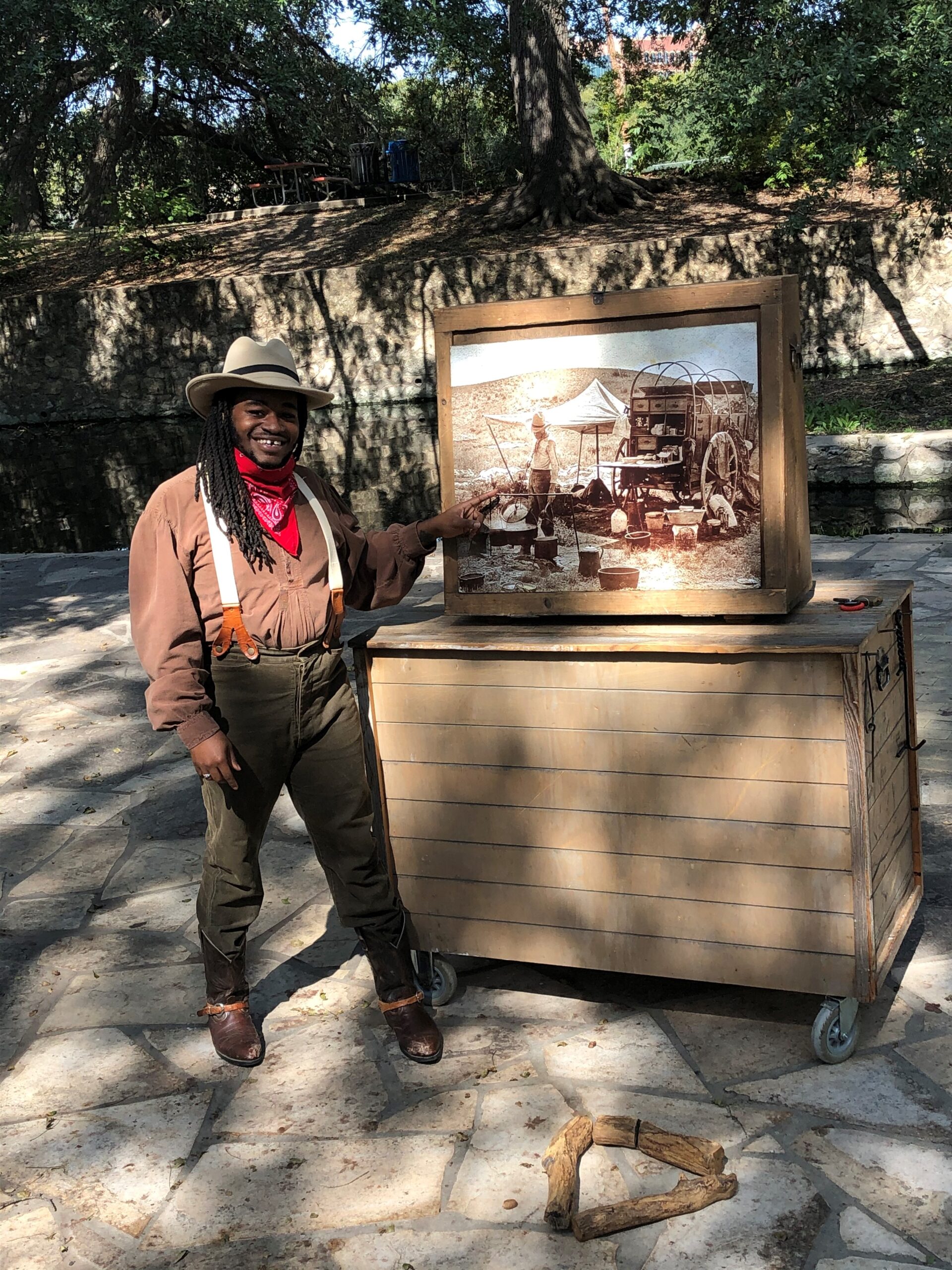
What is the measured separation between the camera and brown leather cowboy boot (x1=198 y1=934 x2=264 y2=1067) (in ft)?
11.2

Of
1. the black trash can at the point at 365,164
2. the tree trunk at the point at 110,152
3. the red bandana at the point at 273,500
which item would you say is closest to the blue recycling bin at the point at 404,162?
the black trash can at the point at 365,164

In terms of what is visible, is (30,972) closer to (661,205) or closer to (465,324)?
(465,324)

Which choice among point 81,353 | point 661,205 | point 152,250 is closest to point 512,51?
point 661,205

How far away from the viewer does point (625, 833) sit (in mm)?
3236

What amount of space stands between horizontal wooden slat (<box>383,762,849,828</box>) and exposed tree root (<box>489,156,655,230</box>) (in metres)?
24.4

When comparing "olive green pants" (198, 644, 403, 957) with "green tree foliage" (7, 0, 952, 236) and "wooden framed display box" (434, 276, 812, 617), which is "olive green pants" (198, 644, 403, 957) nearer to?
"wooden framed display box" (434, 276, 812, 617)

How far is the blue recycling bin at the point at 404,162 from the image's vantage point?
30.2 metres

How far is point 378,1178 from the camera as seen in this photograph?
9.39 ft

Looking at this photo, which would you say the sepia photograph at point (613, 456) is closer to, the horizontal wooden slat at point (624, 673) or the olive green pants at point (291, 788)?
the horizontal wooden slat at point (624, 673)

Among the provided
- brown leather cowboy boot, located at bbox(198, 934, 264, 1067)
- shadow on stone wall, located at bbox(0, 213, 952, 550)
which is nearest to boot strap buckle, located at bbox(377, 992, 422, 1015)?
brown leather cowboy boot, located at bbox(198, 934, 264, 1067)

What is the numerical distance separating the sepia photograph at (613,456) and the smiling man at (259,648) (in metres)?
0.16

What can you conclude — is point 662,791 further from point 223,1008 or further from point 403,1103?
point 223,1008

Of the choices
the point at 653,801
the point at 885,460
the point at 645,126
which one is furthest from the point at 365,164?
the point at 653,801

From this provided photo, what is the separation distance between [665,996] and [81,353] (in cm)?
2747
